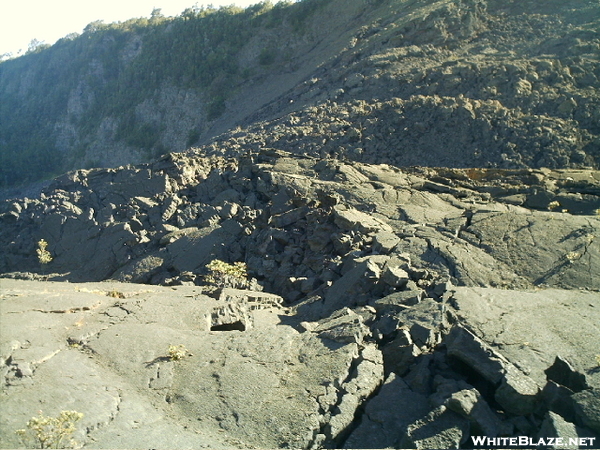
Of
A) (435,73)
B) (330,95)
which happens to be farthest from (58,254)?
(435,73)

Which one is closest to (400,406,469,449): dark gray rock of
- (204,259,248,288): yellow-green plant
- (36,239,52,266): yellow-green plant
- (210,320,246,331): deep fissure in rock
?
(210,320,246,331): deep fissure in rock

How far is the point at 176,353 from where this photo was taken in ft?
20.1

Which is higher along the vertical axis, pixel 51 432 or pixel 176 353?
pixel 51 432

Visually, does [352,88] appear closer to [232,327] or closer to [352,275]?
[352,275]

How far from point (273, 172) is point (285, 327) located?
6331 mm

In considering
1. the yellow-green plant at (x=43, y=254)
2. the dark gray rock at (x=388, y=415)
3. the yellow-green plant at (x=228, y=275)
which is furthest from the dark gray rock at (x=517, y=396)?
the yellow-green plant at (x=43, y=254)

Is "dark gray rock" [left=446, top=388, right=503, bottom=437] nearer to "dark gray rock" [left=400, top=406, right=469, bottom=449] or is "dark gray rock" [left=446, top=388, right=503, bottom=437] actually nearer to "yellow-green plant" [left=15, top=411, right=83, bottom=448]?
"dark gray rock" [left=400, top=406, right=469, bottom=449]

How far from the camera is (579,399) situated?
4.89 m

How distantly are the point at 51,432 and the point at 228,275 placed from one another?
203 inches

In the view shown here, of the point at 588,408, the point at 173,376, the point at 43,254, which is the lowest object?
the point at 588,408

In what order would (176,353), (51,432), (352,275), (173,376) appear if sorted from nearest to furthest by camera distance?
1. (51,432)
2. (173,376)
3. (176,353)
4. (352,275)

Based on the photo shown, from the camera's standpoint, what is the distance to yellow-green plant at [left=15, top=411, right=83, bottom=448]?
454 centimetres

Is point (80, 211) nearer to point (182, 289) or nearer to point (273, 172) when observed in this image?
point (273, 172)

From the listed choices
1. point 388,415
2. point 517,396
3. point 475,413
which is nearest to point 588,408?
point 517,396
